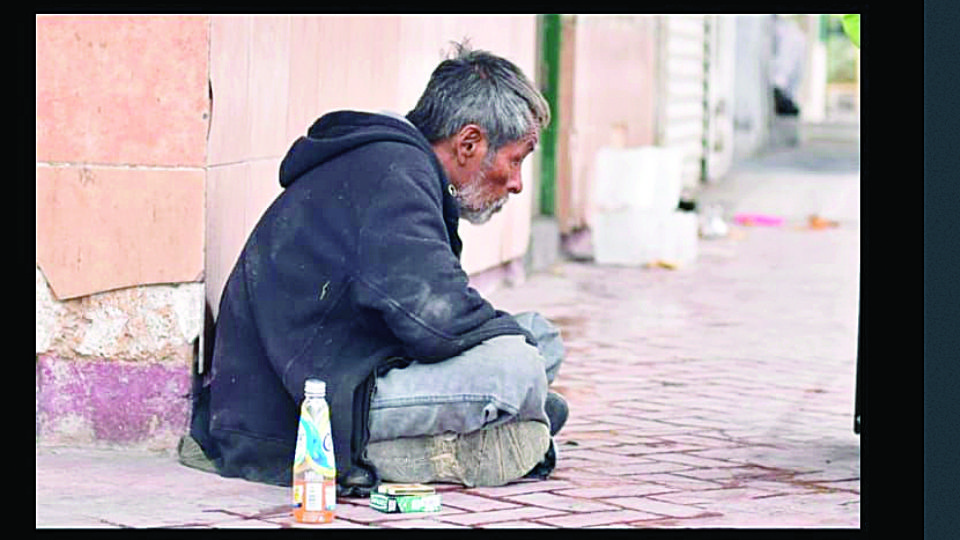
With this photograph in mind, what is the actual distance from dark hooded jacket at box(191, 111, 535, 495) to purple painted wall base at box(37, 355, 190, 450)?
375mm

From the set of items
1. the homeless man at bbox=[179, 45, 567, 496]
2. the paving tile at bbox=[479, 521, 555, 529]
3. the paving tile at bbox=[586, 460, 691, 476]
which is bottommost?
the paving tile at bbox=[479, 521, 555, 529]

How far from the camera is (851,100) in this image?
3712 cm

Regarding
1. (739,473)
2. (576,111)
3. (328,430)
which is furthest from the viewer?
(576,111)

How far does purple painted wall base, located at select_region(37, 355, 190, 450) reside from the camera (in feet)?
17.1

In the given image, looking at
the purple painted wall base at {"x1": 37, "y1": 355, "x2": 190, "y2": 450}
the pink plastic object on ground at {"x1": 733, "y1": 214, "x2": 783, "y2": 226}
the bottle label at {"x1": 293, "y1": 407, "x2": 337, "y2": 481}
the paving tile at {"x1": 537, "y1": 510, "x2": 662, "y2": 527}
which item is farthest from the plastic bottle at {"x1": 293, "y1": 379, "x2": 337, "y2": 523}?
the pink plastic object on ground at {"x1": 733, "y1": 214, "x2": 783, "y2": 226}

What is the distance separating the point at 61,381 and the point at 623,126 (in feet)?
24.9

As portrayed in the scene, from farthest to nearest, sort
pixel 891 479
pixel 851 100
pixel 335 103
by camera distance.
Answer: pixel 851 100 → pixel 335 103 → pixel 891 479

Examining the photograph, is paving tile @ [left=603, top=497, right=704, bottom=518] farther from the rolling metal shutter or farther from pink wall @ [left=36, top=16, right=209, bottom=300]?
the rolling metal shutter

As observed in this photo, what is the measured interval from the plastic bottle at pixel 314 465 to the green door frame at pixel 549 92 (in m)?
6.09

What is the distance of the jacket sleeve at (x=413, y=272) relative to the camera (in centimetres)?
448

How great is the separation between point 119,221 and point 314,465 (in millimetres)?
1168

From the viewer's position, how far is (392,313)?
4473mm
